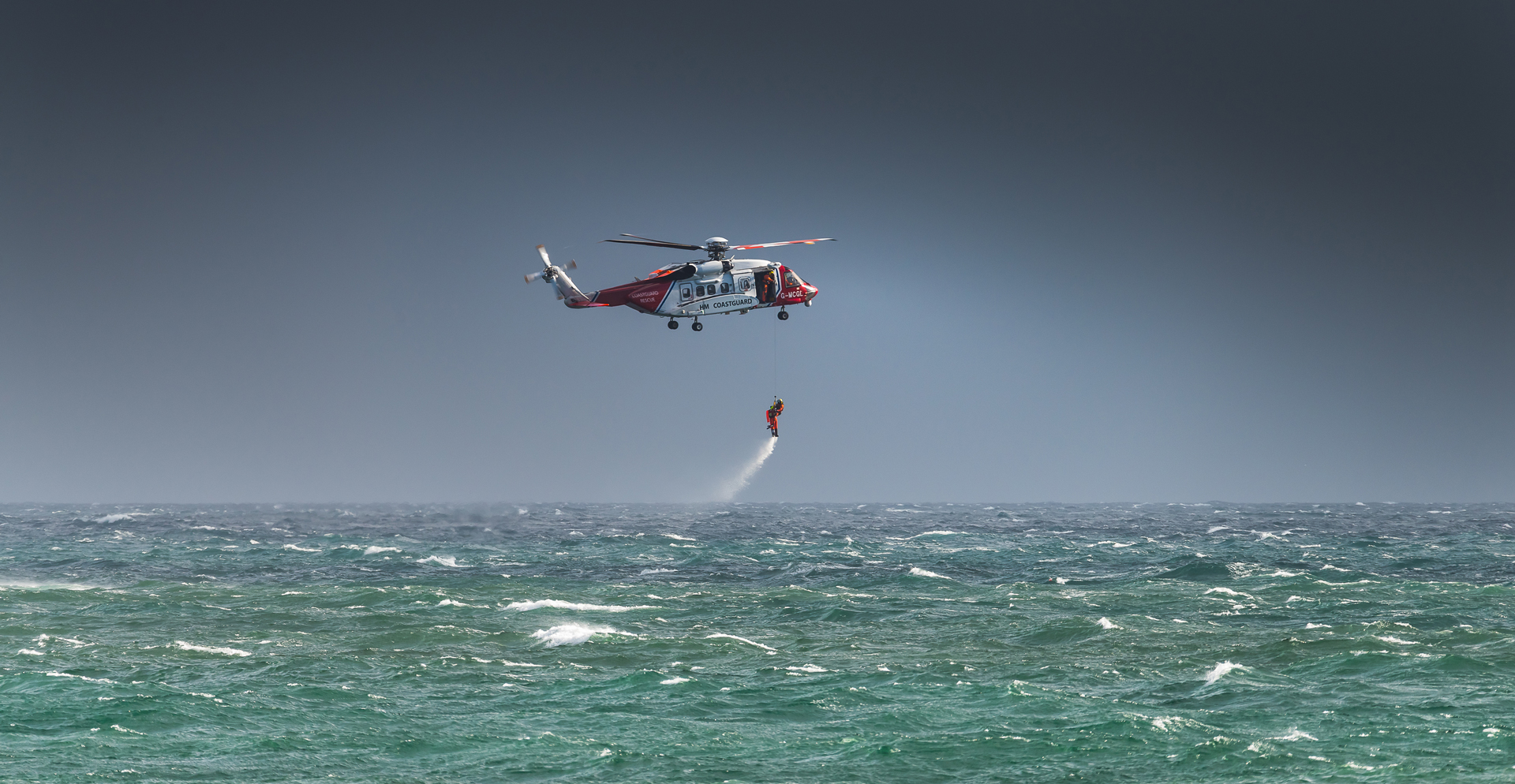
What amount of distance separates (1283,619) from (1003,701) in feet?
66.1

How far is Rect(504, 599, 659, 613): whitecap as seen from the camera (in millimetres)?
49375

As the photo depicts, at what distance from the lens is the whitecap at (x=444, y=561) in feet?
234

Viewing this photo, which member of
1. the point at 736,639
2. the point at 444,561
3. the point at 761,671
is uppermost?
the point at 444,561

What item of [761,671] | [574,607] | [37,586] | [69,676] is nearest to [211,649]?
[69,676]

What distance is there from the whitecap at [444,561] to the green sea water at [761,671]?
53.5 inches

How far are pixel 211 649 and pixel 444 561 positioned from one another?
1423 inches

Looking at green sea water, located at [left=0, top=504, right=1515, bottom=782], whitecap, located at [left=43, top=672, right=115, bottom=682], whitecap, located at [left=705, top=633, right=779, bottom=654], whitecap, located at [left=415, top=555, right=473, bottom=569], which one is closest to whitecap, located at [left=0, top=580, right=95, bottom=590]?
green sea water, located at [left=0, top=504, right=1515, bottom=782]

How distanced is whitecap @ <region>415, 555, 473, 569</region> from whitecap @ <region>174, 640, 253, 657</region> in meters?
30.2

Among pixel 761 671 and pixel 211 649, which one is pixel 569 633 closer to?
pixel 761 671

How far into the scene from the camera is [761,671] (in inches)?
1375

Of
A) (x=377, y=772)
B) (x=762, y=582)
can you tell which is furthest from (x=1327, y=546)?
(x=377, y=772)

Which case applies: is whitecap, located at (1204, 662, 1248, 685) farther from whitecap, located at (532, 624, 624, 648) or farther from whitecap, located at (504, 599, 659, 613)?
whitecap, located at (504, 599, 659, 613)

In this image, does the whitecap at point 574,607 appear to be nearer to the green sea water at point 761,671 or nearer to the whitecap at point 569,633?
the green sea water at point 761,671

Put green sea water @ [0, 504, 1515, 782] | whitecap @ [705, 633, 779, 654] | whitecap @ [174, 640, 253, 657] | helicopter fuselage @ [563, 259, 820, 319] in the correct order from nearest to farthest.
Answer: green sea water @ [0, 504, 1515, 782]
whitecap @ [174, 640, 253, 657]
whitecap @ [705, 633, 779, 654]
helicopter fuselage @ [563, 259, 820, 319]
